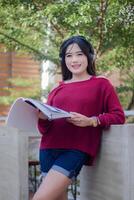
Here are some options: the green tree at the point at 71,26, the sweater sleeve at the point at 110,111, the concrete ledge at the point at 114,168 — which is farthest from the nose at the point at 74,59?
the green tree at the point at 71,26

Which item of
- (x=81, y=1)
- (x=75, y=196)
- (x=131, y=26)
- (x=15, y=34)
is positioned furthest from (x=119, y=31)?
(x=75, y=196)

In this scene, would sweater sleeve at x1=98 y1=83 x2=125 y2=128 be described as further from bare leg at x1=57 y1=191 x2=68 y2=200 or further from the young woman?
bare leg at x1=57 y1=191 x2=68 y2=200

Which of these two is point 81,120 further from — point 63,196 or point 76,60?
point 63,196

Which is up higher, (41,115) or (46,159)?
(41,115)

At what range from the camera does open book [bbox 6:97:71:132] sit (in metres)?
2.91

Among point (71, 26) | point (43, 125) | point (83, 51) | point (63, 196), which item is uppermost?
point (71, 26)

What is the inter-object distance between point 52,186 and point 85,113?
490mm

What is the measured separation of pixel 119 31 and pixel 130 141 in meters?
3.26

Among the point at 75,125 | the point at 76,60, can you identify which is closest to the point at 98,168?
the point at 75,125

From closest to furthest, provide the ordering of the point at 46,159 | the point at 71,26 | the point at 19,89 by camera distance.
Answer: the point at 46,159 < the point at 71,26 < the point at 19,89

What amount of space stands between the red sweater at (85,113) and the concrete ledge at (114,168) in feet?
0.28

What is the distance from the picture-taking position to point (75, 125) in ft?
9.74

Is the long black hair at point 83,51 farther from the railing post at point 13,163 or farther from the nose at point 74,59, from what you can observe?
the railing post at point 13,163

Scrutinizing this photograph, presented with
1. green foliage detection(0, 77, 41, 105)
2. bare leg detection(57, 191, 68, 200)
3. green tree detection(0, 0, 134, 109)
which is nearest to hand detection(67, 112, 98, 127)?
bare leg detection(57, 191, 68, 200)
